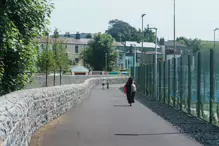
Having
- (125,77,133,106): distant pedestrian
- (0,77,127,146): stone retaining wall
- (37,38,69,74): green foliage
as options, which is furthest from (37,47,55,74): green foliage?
(0,77,127,146): stone retaining wall

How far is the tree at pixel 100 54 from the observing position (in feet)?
330

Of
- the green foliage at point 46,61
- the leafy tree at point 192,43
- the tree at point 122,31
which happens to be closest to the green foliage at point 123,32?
the tree at point 122,31

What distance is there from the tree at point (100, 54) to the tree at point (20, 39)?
278ft

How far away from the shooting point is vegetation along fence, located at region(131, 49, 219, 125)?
13.2m

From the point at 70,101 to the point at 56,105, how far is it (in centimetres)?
444

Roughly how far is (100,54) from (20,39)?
3470 inches

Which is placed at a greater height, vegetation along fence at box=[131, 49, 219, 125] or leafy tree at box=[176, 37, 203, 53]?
leafy tree at box=[176, 37, 203, 53]

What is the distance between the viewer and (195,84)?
50.4ft

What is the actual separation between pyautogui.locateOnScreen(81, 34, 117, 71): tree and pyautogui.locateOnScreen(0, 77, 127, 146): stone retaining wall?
259 feet

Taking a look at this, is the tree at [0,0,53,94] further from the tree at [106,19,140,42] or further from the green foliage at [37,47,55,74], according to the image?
the tree at [106,19,140,42]

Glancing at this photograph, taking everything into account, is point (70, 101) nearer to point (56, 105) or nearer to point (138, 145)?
point (56, 105)

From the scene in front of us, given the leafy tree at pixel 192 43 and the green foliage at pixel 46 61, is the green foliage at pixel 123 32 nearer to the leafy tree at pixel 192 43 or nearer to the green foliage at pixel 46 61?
the leafy tree at pixel 192 43

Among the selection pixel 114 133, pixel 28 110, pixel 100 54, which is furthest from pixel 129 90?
pixel 100 54

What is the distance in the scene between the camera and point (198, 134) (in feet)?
37.7
